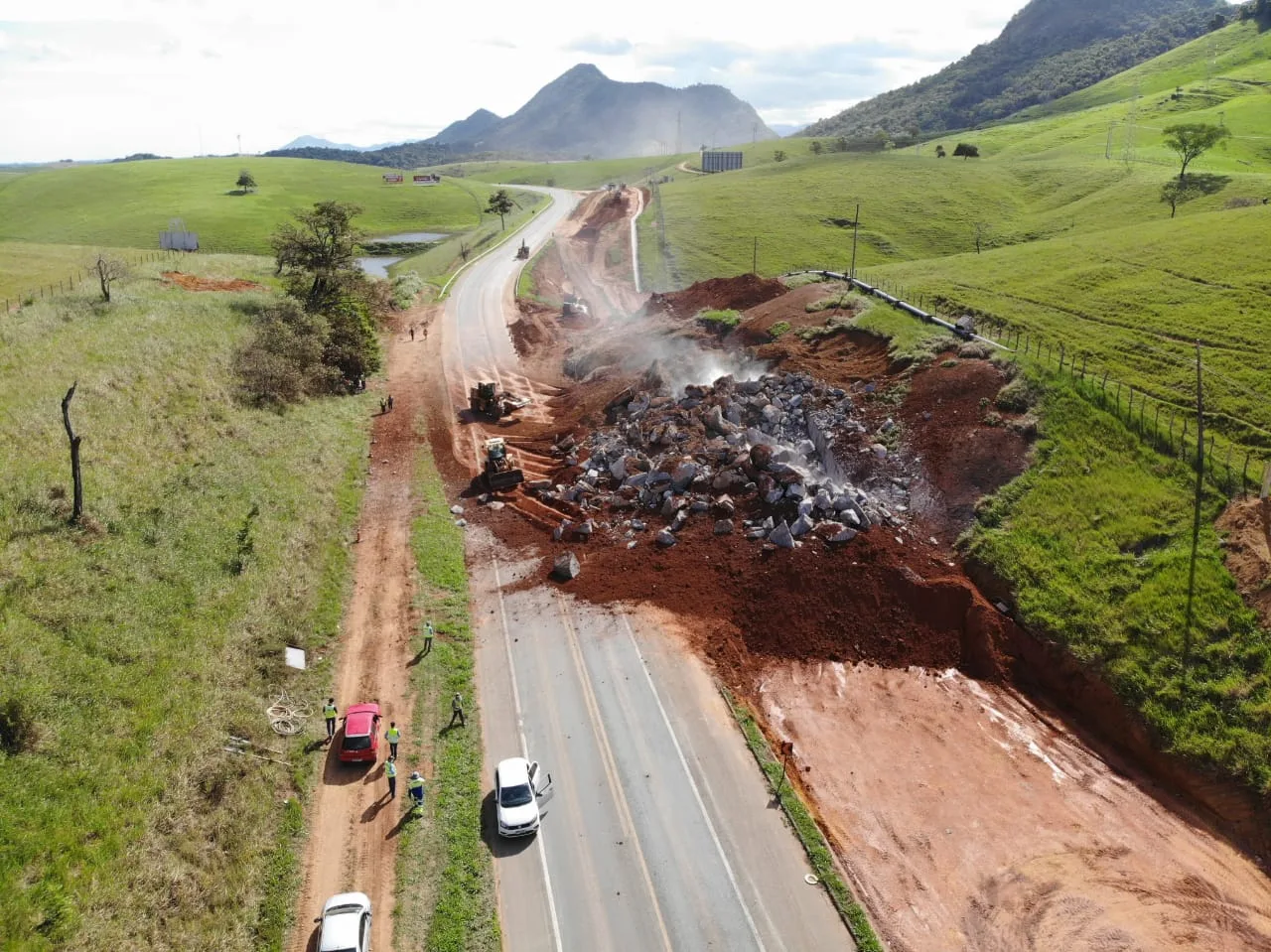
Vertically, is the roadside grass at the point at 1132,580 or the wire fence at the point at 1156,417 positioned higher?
the wire fence at the point at 1156,417

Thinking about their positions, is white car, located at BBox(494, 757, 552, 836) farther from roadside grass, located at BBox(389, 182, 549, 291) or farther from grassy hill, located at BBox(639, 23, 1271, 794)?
roadside grass, located at BBox(389, 182, 549, 291)

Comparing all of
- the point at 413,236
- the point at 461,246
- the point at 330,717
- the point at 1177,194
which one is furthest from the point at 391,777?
the point at 413,236

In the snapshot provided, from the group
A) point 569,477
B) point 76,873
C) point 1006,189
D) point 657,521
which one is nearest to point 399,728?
point 76,873

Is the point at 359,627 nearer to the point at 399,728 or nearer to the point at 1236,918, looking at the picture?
the point at 399,728

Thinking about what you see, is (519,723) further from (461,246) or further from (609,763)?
(461,246)

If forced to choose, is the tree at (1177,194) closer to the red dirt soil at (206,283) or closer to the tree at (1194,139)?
the tree at (1194,139)

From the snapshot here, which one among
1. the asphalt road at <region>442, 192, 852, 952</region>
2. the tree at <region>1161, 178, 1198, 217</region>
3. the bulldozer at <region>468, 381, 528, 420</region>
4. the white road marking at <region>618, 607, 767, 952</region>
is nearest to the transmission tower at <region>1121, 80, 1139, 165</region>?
the tree at <region>1161, 178, 1198, 217</region>

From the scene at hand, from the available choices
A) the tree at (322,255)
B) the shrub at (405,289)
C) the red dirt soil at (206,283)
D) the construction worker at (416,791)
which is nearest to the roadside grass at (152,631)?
the construction worker at (416,791)
